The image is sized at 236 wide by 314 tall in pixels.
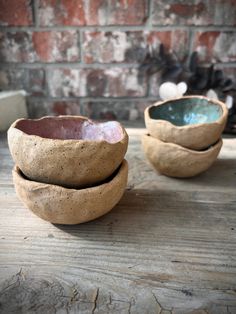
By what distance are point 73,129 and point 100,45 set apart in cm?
41

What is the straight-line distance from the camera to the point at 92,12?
87cm

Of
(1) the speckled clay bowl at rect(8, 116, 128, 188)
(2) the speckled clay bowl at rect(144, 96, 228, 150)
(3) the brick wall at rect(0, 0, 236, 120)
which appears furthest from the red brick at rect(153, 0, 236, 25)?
(1) the speckled clay bowl at rect(8, 116, 128, 188)

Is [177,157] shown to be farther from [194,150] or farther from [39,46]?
[39,46]

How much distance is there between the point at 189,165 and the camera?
61 centimetres

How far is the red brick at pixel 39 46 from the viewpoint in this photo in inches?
35.6

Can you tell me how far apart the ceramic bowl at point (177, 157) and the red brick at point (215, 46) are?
0.38m

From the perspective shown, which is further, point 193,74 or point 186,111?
point 193,74

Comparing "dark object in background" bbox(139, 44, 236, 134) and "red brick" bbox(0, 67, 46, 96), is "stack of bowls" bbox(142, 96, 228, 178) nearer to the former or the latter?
"dark object in background" bbox(139, 44, 236, 134)

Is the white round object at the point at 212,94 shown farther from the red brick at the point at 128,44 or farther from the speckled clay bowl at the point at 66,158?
the speckled clay bowl at the point at 66,158

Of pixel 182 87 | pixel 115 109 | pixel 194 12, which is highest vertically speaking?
pixel 194 12

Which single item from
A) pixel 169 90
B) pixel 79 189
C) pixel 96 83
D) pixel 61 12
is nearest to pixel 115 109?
pixel 96 83

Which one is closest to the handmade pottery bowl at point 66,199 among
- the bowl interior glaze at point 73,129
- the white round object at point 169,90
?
the bowl interior glaze at point 73,129

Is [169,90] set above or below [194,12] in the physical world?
below

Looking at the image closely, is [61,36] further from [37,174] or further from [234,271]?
[234,271]
